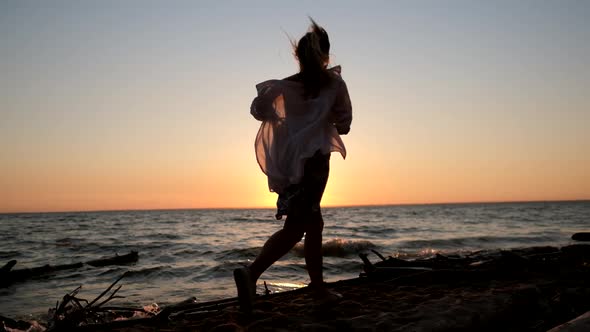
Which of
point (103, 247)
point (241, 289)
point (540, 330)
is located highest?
point (241, 289)

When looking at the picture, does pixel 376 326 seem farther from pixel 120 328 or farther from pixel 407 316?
pixel 120 328

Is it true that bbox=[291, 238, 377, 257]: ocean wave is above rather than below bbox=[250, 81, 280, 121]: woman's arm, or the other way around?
below

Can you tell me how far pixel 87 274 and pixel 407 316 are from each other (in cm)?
996

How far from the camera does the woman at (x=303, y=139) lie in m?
2.82

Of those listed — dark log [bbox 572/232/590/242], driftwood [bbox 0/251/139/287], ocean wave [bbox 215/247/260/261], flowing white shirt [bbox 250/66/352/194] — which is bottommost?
ocean wave [bbox 215/247/260/261]

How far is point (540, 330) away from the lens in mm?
2436

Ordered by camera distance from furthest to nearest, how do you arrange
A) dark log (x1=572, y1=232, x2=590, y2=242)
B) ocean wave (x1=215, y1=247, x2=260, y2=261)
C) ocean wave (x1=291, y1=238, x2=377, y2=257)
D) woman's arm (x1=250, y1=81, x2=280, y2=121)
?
ocean wave (x1=291, y1=238, x2=377, y2=257) → ocean wave (x1=215, y1=247, x2=260, y2=261) → dark log (x1=572, y1=232, x2=590, y2=242) → woman's arm (x1=250, y1=81, x2=280, y2=121)

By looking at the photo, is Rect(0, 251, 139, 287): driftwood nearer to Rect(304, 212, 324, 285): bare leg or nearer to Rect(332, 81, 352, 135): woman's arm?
Rect(304, 212, 324, 285): bare leg

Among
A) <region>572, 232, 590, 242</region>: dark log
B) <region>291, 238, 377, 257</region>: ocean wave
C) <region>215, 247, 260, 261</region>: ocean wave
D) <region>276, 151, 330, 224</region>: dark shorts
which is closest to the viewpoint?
<region>276, 151, 330, 224</region>: dark shorts

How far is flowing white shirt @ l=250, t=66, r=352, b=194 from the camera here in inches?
113

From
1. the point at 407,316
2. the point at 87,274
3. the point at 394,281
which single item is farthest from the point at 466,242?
the point at 407,316

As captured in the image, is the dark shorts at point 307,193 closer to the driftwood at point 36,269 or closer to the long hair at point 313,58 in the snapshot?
the long hair at point 313,58

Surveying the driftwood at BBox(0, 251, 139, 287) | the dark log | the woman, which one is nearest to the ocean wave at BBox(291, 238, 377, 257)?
the driftwood at BBox(0, 251, 139, 287)

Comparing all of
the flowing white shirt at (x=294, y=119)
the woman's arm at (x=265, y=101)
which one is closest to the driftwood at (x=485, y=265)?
the flowing white shirt at (x=294, y=119)
